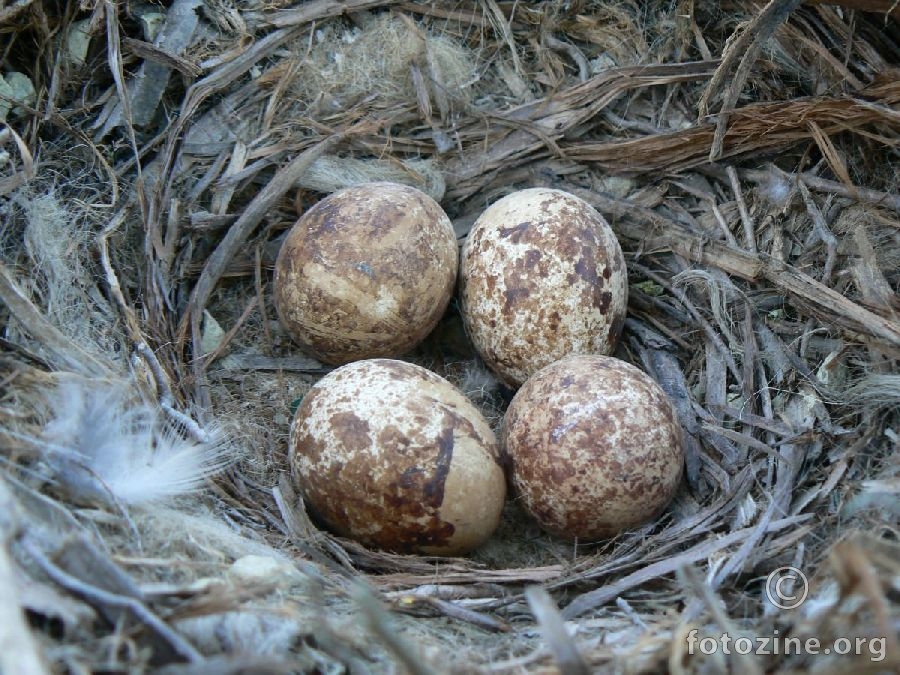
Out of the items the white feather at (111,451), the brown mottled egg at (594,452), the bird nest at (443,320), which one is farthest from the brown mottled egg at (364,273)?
the white feather at (111,451)

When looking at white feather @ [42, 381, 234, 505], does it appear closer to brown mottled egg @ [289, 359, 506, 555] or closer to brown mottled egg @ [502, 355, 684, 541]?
brown mottled egg @ [289, 359, 506, 555]

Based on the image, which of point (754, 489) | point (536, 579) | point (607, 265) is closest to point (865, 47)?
point (607, 265)

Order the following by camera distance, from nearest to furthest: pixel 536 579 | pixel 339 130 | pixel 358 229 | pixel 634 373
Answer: pixel 536 579, pixel 634 373, pixel 358 229, pixel 339 130

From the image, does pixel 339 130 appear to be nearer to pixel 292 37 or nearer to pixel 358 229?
pixel 292 37

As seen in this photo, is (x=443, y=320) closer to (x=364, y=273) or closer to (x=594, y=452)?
(x=364, y=273)

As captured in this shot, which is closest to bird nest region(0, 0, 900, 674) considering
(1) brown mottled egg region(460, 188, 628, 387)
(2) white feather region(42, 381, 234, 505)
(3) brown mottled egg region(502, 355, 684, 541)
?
(2) white feather region(42, 381, 234, 505)
